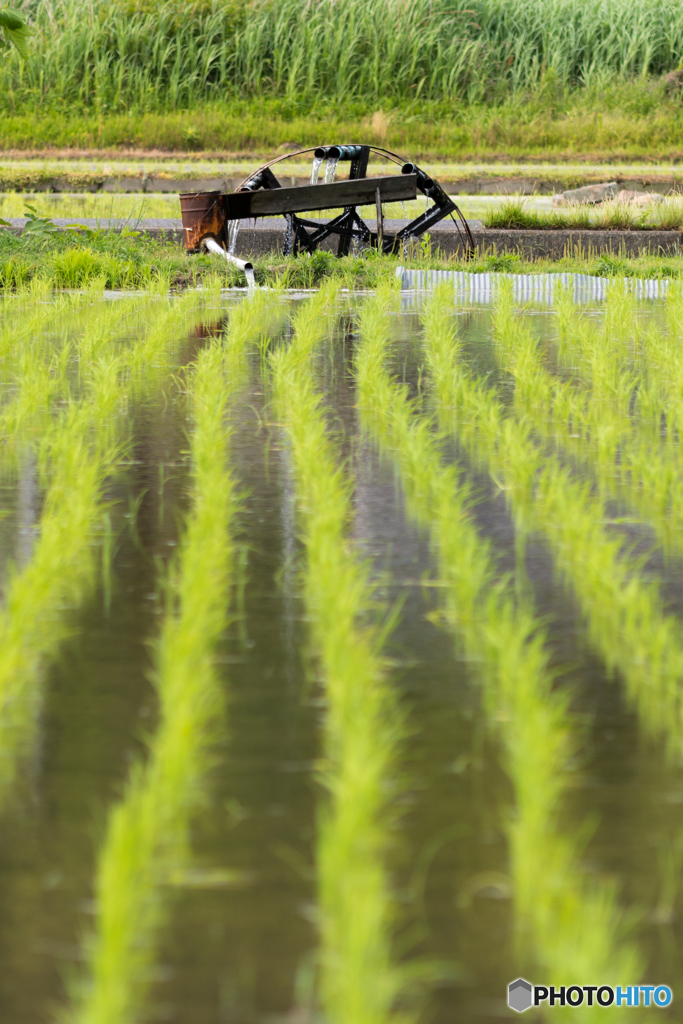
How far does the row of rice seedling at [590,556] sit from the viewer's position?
2504 mm

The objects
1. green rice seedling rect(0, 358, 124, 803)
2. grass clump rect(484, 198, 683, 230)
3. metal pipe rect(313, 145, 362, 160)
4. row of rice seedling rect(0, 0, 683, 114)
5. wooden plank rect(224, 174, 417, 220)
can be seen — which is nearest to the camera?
green rice seedling rect(0, 358, 124, 803)

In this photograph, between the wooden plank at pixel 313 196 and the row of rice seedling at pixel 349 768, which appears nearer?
the row of rice seedling at pixel 349 768

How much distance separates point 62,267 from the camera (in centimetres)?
956

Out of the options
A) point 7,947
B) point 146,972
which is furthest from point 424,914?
point 7,947

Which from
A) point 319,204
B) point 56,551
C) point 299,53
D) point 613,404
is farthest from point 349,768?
point 299,53

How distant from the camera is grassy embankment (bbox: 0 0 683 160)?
58.0 feet

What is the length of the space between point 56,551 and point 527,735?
1.38m

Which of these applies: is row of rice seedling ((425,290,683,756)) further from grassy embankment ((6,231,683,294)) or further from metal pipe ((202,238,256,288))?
grassy embankment ((6,231,683,294))

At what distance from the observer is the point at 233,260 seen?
999cm

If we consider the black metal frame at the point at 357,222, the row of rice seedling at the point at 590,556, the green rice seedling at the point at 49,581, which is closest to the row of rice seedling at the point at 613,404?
the row of rice seedling at the point at 590,556

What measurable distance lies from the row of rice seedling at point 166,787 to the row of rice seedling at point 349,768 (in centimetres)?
20

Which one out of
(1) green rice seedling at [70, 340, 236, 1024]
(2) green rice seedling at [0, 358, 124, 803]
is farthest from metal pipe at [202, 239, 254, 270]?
(1) green rice seedling at [70, 340, 236, 1024]

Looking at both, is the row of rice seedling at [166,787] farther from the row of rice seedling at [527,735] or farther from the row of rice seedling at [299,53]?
the row of rice seedling at [299,53]

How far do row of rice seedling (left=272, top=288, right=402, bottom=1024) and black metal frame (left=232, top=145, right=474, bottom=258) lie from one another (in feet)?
23.4
